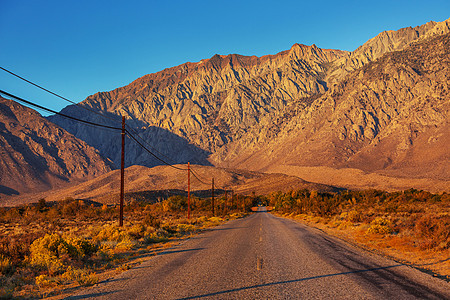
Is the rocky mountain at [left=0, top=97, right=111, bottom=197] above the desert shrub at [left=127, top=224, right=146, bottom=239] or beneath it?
above

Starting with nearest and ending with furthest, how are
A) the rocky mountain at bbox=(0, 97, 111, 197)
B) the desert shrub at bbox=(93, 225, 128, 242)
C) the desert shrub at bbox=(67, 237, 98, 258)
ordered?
1. the desert shrub at bbox=(67, 237, 98, 258)
2. the desert shrub at bbox=(93, 225, 128, 242)
3. the rocky mountain at bbox=(0, 97, 111, 197)

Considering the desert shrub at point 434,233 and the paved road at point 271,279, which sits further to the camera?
the desert shrub at point 434,233

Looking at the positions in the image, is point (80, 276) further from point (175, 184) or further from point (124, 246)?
point (175, 184)

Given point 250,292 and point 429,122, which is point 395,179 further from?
point 250,292

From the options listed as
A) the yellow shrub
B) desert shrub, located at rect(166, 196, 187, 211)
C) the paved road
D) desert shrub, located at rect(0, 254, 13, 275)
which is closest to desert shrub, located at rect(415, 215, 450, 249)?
the paved road

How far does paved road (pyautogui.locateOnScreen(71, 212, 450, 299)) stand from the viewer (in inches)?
301

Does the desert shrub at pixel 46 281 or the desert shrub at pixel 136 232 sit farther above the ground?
the desert shrub at pixel 46 281

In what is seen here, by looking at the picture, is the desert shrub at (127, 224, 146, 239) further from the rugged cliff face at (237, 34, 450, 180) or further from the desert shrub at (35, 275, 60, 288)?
the rugged cliff face at (237, 34, 450, 180)

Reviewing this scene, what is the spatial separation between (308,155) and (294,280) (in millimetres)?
173770

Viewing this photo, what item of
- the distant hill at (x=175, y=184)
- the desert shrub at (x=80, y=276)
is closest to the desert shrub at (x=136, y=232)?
the desert shrub at (x=80, y=276)

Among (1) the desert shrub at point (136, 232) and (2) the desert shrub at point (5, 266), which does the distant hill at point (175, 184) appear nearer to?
(1) the desert shrub at point (136, 232)

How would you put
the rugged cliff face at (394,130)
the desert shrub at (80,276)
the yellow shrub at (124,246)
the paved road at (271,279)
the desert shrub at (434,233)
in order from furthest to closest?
the rugged cliff face at (394,130)
the yellow shrub at (124,246)
the desert shrub at (434,233)
the desert shrub at (80,276)
the paved road at (271,279)

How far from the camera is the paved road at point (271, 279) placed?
7652 millimetres

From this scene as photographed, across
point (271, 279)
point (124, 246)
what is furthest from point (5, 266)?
point (271, 279)
